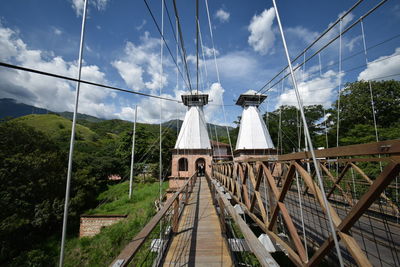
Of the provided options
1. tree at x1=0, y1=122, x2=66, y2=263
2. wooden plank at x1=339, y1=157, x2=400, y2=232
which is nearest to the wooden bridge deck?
wooden plank at x1=339, y1=157, x2=400, y2=232

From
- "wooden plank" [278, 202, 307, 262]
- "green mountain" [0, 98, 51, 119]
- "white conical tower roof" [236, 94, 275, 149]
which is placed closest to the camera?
"wooden plank" [278, 202, 307, 262]

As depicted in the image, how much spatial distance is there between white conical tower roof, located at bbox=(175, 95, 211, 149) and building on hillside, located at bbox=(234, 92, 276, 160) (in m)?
2.94

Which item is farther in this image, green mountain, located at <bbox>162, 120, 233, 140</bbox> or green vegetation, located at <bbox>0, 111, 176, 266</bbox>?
green vegetation, located at <bbox>0, 111, 176, 266</bbox>

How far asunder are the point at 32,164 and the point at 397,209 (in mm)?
15648

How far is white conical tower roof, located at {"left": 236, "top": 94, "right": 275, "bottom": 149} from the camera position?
13.0 metres

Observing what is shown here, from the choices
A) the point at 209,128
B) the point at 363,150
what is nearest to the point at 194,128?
the point at 209,128

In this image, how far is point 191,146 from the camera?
1200 centimetres

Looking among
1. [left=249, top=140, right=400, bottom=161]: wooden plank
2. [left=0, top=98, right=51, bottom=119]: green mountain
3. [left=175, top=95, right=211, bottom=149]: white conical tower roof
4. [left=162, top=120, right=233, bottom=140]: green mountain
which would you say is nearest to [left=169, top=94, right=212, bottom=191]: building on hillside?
[left=175, top=95, right=211, bottom=149]: white conical tower roof

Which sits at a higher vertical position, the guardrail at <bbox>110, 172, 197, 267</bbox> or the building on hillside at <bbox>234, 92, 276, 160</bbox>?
the building on hillside at <bbox>234, 92, 276, 160</bbox>

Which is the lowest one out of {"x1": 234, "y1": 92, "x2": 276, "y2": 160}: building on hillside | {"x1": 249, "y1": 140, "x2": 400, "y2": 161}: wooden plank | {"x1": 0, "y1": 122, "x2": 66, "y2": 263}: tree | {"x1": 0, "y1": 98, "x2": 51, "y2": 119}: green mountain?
{"x1": 0, "y1": 122, "x2": 66, "y2": 263}: tree

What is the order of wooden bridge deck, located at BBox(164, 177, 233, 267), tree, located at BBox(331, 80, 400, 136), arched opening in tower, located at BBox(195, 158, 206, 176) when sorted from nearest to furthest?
wooden bridge deck, located at BBox(164, 177, 233, 267), tree, located at BBox(331, 80, 400, 136), arched opening in tower, located at BBox(195, 158, 206, 176)

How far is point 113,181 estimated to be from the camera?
1792 centimetres

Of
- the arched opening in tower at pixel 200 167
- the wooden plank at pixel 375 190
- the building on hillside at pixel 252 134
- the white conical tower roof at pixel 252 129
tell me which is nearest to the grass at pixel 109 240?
the arched opening in tower at pixel 200 167

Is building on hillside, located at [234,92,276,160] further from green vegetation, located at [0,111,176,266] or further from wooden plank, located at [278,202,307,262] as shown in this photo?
wooden plank, located at [278,202,307,262]
